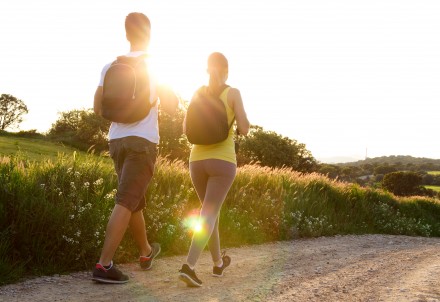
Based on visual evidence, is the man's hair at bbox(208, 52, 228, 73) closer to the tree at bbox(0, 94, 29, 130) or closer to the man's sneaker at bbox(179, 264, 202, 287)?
the man's sneaker at bbox(179, 264, 202, 287)

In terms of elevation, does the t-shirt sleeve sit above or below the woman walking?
above

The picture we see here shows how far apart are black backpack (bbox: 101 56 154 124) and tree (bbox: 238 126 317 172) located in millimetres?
53240

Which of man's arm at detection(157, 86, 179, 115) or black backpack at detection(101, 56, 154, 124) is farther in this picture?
man's arm at detection(157, 86, 179, 115)

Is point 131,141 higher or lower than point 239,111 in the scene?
lower

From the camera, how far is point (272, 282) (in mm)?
5832

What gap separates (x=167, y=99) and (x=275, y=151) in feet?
185

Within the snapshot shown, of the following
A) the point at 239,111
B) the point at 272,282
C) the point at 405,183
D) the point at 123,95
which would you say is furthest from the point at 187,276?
the point at 405,183

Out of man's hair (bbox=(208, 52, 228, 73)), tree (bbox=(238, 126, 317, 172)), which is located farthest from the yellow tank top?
tree (bbox=(238, 126, 317, 172))

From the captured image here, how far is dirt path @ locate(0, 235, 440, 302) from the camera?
500 centimetres

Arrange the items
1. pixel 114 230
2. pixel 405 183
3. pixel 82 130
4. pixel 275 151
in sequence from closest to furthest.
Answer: pixel 114 230 → pixel 82 130 → pixel 275 151 → pixel 405 183

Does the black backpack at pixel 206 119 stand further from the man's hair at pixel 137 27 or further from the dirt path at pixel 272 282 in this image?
the dirt path at pixel 272 282

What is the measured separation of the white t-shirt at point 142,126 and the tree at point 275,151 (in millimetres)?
53056

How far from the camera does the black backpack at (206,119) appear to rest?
518cm

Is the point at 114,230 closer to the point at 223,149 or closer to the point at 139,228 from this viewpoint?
the point at 139,228
